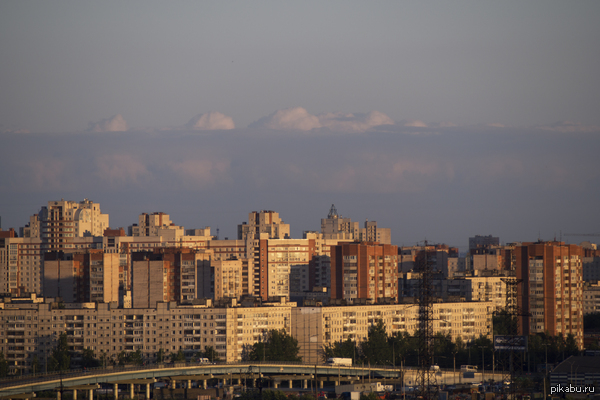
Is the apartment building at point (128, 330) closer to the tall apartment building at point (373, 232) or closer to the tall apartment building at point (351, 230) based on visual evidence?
the tall apartment building at point (351, 230)

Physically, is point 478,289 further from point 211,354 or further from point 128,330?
point 128,330

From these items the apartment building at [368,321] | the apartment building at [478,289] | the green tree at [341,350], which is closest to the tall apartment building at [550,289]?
the apartment building at [368,321]

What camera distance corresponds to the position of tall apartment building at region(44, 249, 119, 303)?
99375 millimetres

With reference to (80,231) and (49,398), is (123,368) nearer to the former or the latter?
(49,398)

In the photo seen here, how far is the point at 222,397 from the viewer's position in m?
64.7

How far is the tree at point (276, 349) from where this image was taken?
77.0 meters

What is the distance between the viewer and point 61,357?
75.5m

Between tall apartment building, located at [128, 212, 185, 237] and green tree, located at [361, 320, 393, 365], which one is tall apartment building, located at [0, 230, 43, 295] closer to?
tall apartment building, located at [128, 212, 185, 237]

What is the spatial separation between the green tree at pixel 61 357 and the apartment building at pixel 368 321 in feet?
56.9

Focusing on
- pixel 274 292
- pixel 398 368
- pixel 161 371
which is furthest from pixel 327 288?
pixel 161 371

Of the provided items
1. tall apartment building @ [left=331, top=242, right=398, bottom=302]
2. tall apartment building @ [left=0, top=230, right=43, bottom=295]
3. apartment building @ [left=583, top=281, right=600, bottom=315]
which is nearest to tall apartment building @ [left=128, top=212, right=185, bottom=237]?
tall apartment building @ [left=0, top=230, right=43, bottom=295]

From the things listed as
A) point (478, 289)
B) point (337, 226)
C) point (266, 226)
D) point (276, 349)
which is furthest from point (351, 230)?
point (276, 349)

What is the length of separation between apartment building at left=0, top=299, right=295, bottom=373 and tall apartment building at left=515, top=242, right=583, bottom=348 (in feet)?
73.6

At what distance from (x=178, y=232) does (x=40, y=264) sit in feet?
64.3
